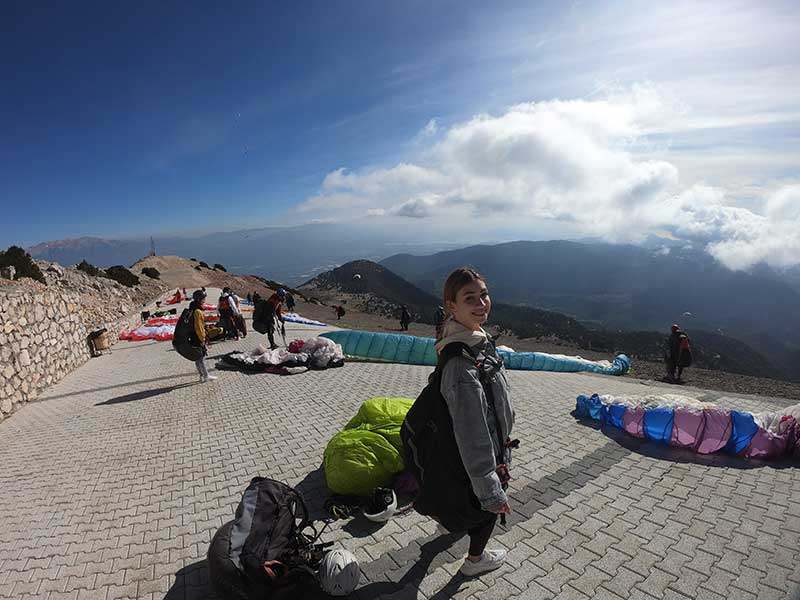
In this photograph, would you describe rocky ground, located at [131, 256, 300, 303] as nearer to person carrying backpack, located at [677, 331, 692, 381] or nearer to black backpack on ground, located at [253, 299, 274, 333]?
black backpack on ground, located at [253, 299, 274, 333]

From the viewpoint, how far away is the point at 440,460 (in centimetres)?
272

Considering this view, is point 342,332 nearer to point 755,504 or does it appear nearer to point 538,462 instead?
point 538,462

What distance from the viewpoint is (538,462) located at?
17.8 ft

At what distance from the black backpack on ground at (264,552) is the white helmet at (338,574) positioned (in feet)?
0.36

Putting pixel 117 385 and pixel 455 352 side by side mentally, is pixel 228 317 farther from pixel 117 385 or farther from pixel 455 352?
pixel 455 352

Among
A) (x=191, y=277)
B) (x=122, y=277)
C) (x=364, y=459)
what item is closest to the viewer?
(x=364, y=459)

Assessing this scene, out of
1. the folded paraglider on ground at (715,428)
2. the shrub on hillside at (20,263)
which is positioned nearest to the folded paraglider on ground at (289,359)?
the folded paraglider on ground at (715,428)

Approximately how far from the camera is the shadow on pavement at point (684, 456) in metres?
5.16

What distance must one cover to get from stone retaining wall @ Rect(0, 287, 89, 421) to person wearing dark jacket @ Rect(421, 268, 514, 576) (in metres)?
10.7

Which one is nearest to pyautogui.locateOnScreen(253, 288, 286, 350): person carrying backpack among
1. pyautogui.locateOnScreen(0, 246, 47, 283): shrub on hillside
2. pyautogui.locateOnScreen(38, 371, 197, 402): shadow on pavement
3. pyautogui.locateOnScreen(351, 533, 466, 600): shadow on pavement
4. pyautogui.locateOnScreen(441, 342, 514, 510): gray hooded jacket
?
pyautogui.locateOnScreen(38, 371, 197, 402): shadow on pavement

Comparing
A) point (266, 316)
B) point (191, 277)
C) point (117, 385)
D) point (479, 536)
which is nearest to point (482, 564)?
point (479, 536)

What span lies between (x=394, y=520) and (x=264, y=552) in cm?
155

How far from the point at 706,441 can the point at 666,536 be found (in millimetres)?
2290

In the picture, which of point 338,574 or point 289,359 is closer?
point 338,574
